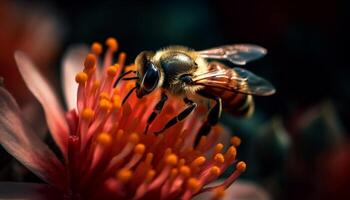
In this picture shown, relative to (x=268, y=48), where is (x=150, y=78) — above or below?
above

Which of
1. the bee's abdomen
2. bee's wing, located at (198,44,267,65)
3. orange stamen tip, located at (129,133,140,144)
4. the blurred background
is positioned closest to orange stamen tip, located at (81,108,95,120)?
orange stamen tip, located at (129,133,140,144)

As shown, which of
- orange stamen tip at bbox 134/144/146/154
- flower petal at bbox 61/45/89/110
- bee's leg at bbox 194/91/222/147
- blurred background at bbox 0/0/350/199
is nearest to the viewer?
orange stamen tip at bbox 134/144/146/154

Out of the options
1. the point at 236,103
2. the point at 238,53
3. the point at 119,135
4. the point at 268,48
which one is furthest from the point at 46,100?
the point at 268,48

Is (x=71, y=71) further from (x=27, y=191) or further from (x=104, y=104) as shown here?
(x=27, y=191)

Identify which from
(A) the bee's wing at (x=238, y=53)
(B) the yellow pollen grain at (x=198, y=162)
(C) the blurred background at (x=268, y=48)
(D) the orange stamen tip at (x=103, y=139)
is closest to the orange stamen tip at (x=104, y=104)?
(D) the orange stamen tip at (x=103, y=139)

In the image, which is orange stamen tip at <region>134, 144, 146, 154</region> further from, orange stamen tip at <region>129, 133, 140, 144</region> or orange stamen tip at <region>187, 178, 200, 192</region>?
orange stamen tip at <region>187, 178, 200, 192</region>

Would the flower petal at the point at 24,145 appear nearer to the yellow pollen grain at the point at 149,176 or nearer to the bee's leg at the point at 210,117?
the yellow pollen grain at the point at 149,176
